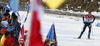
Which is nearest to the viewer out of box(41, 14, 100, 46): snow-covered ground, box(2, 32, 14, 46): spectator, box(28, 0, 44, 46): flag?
box(28, 0, 44, 46): flag

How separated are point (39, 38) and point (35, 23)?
0.10 metres

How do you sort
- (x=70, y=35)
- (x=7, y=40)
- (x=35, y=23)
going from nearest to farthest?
(x=35, y=23), (x=7, y=40), (x=70, y=35)

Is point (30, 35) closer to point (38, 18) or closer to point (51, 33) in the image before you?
point (38, 18)

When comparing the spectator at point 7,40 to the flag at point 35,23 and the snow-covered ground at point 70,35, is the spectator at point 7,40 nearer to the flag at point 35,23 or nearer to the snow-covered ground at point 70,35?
the snow-covered ground at point 70,35

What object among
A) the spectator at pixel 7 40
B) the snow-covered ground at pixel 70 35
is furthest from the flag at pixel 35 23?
the spectator at pixel 7 40

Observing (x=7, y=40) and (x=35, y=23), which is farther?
(x=7, y=40)

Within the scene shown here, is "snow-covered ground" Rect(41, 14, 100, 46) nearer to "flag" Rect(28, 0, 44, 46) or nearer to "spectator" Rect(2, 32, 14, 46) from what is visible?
"flag" Rect(28, 0, 44, 46)

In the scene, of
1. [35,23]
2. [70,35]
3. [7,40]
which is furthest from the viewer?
[70,35]

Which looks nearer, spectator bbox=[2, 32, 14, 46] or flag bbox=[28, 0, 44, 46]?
flag bbox=[28, 0, 44, 46]

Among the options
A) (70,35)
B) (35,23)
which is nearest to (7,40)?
(35,23)

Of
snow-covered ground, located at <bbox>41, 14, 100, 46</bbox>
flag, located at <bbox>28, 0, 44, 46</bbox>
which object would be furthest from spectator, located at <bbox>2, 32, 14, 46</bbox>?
flag, located at <bbox>28, 0, 44, 46</bbox>

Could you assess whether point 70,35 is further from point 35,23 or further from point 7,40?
point 35,23

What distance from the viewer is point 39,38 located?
161 centimetres

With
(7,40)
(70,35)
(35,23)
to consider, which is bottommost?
(70,35)
